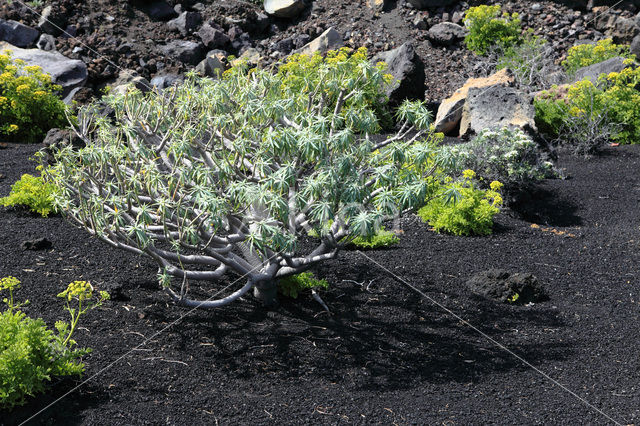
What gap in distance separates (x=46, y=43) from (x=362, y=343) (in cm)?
1068

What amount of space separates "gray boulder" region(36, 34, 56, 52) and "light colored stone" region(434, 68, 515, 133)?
24.2 ft

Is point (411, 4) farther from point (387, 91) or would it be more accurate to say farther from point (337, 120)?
point (337, 120)

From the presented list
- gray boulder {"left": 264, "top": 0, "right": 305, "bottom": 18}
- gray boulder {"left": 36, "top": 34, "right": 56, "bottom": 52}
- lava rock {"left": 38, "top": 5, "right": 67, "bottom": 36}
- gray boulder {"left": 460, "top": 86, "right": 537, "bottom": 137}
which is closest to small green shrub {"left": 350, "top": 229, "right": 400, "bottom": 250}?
gray boulder {"left": 460, "top": 86, "right": 537, "bottom": 137}

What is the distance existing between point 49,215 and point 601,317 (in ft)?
16.8

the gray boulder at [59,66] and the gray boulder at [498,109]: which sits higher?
the gray boulder at [59,66]

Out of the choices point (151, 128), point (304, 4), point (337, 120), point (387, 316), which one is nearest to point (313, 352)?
point (387, 316)

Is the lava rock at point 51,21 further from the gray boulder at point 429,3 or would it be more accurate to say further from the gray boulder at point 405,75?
the gray boulder at point 429,3

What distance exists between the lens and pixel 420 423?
4246 millimetres

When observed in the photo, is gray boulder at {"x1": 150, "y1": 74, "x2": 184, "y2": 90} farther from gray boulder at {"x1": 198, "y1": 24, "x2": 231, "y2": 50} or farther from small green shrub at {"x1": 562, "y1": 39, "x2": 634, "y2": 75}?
small green shrub at {"x1": 562, "y1": 39, "x2": 634, "y2": 75}

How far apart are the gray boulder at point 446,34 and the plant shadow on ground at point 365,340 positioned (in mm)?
9933

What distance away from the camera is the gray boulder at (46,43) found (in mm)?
13227

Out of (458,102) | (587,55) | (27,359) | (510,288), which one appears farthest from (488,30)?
(27,359)

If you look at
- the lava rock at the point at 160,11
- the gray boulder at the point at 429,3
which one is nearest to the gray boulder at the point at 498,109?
the gray boulder at the point at 429,3

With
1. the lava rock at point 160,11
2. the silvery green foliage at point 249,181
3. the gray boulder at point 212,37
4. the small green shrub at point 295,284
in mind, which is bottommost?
the small green shrub at point 295,284
